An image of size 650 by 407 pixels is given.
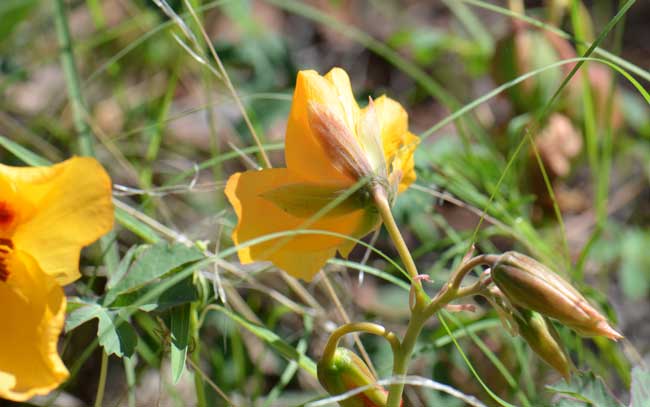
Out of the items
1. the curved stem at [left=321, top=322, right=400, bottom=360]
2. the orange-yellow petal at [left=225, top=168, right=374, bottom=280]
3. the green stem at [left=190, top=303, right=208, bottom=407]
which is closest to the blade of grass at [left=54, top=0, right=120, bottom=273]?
the green stem at [left=190, top=303, right=208, bottom=407]

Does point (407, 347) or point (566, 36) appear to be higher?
point (566, 36)

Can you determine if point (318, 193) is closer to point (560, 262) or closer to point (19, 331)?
point (19, 331)

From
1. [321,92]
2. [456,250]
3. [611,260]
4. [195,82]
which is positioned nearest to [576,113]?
[611,260]

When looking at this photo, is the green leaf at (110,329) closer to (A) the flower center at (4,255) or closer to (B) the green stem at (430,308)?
(A) the flower center at (4,255)

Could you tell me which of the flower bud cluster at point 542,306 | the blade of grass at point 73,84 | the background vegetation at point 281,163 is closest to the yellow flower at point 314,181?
the background vegetation at point 281,163

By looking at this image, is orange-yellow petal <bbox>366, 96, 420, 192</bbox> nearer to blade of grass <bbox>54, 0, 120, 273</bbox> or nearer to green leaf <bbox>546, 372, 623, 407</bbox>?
green leaf <bbox>546, 372, 623, 407</bbox>

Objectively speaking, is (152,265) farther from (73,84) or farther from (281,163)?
(281,163)

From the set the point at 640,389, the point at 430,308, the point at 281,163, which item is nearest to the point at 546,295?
the point at 430,308
